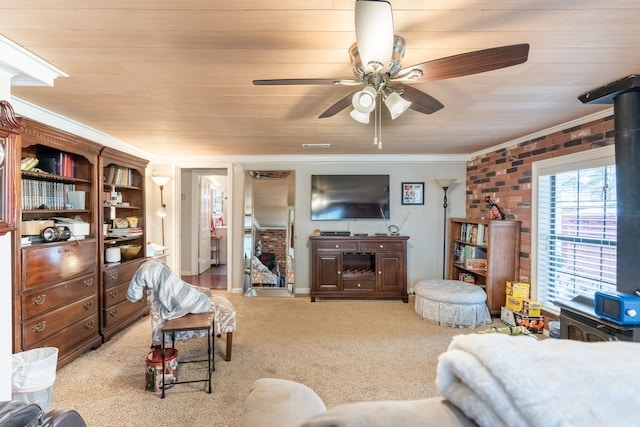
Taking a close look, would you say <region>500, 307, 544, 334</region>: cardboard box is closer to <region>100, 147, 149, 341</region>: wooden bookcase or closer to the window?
the window

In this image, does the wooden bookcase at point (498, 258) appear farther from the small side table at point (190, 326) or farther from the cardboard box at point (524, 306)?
the small side table at point (190, 326)

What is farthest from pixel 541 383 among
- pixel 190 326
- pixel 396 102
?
pixel 190 326

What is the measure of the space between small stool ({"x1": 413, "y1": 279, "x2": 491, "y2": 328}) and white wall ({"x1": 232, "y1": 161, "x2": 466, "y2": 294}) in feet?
3.89

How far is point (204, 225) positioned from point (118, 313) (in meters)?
3.49

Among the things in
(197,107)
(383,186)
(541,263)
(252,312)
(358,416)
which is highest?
(197,107)

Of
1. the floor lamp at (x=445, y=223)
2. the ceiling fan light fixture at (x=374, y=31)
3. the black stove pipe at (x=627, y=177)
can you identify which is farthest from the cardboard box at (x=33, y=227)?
the floor lamp at (x=445, y=223)

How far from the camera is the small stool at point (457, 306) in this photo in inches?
136

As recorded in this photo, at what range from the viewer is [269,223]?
15.8 feet

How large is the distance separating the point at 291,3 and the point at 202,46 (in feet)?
1.95

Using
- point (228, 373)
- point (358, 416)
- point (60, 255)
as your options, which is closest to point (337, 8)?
point (358, 416)

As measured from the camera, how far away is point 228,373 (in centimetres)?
251

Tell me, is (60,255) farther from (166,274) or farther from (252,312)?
(252,312)

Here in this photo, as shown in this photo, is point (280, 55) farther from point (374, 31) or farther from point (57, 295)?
point (57, 295)

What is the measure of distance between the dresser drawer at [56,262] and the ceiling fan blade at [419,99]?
2.85 meters
